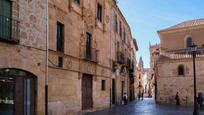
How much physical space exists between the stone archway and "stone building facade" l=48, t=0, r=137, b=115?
1.64m

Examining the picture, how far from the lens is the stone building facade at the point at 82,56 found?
18.3m

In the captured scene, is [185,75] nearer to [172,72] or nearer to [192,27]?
[172,72]

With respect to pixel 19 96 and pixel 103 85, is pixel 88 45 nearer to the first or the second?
pixel 103 85

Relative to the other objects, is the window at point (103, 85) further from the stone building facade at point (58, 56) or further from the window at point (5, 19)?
the window at point (5, 19)

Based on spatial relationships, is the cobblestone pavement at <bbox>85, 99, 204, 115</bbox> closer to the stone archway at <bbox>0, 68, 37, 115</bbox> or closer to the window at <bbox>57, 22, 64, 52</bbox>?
the window at <bbox>57, 22, 64, 52</bbox>

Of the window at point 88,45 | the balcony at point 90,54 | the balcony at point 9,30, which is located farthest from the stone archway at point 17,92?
the window at point 88,45

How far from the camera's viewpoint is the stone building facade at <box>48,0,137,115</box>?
18328 mm

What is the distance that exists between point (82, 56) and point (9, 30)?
28.0 ft

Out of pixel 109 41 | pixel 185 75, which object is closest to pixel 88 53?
pixel 109 41

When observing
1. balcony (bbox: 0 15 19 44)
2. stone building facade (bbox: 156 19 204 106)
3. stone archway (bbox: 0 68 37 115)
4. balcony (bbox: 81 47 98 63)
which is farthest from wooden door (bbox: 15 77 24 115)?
stone building facade (bbox: 156 19 204 106)

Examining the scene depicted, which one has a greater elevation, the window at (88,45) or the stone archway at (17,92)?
the window at (88,45)

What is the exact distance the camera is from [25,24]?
15.2m

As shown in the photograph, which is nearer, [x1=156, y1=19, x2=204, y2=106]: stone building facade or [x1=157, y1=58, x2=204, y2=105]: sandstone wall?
[x1=157, y1=58, x2=204, y2=105]: sandstone wall

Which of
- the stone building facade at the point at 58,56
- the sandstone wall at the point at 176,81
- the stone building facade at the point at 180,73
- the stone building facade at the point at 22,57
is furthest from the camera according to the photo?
the stone building facade at the point at 180,73
